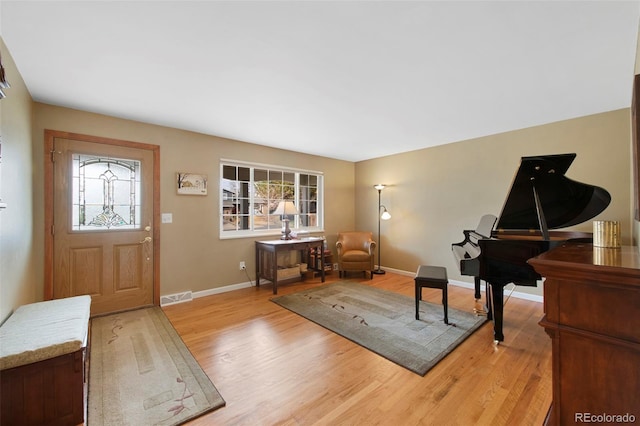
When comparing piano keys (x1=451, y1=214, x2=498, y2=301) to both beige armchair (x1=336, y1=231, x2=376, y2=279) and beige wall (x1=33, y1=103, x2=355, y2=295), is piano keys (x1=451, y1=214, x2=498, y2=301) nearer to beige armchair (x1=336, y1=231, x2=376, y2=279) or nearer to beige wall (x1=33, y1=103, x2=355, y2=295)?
beige armchair (x1=336, y1=231, x2=376, y2=279)

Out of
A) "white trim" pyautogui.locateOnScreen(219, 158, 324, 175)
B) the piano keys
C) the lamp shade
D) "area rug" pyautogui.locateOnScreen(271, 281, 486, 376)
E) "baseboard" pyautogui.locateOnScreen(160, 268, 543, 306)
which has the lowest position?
"area rug" pyautogui.locateOnScreen(271, 281, 486, 376)

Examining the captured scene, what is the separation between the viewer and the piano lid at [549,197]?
217 cm

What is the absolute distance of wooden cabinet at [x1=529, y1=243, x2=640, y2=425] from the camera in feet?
3.33

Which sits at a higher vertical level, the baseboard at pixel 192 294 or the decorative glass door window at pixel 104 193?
the decorative glass door window at pixel 104 193

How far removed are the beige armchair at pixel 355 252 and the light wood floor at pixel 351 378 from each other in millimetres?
1935

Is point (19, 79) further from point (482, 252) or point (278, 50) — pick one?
point (482, 252)

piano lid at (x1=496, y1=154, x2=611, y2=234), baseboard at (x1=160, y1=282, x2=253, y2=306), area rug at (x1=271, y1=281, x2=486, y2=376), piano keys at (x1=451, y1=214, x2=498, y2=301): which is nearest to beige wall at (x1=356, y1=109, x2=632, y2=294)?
piano keys at (x1=451, y1=214, x2=498, y2=301)

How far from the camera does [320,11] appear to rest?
1.47 meters

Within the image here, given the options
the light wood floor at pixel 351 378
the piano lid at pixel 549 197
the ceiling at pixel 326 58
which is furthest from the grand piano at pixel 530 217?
the ceiling at pixel 326 58

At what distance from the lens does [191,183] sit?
3613 millimetres

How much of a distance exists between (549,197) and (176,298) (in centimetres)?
451

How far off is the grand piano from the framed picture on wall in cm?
346

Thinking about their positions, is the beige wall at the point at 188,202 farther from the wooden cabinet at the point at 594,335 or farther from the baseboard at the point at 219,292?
Result: the wooden cabinet at the point at 594,335

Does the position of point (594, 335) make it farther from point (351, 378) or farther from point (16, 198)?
point (16, 198)
